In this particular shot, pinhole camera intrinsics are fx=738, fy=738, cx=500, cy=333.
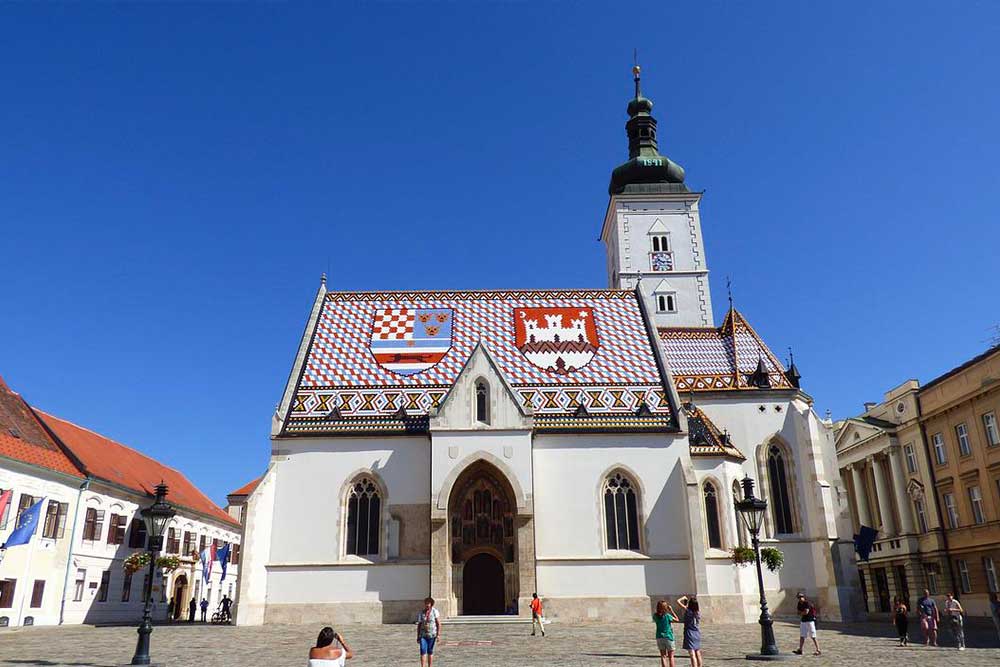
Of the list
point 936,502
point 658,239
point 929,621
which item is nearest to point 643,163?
point 658,239

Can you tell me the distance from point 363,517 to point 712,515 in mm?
14446

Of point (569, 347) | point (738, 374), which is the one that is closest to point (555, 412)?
point (569, 347)

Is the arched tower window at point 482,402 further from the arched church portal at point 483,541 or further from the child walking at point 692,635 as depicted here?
the child walking at point 692,635

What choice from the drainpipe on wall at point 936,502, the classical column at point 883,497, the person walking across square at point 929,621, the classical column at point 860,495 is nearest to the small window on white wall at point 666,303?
the drainpipe on wall at point 936,502

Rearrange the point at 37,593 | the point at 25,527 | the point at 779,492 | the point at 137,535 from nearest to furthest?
the point at 25,527
the point at 37,593
the point at 779,492
the point at 137,535

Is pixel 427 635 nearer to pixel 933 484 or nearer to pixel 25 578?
pixel 25 578

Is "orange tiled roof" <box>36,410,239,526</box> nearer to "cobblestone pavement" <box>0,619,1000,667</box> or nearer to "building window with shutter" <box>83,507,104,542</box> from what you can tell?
"building window with shutter" <box>83,507,104,542</box>

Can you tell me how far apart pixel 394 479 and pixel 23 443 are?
53.1ft

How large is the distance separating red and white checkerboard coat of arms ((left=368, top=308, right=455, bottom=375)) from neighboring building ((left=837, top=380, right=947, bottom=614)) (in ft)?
92.5

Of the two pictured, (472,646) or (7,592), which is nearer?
(472,646)

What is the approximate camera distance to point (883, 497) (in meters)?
46.8

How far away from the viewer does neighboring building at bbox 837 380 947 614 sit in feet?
137

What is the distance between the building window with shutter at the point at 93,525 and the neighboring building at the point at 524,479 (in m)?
10.9

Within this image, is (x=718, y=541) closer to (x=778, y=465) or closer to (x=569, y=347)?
(x=778, y=465)
